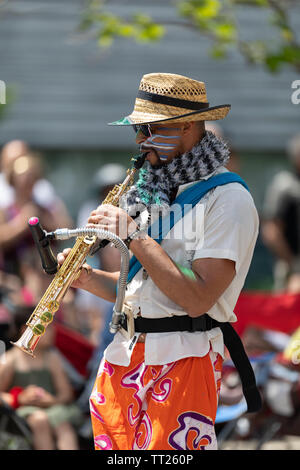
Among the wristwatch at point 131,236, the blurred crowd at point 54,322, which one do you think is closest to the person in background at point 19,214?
the blurred crowd at point 54,322

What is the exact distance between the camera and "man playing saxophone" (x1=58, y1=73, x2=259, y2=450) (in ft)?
8.89

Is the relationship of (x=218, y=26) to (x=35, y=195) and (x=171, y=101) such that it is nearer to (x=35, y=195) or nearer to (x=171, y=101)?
(x=35, y=195)

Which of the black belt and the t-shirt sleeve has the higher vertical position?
the t-shirt sleeve

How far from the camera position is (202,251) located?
2.71m

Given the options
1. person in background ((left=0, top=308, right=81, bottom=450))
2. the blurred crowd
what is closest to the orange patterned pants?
the blurred crowd

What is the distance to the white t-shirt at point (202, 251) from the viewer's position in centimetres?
272

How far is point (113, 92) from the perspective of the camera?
12.1 metres

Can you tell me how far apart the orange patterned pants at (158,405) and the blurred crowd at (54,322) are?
5.78 ft

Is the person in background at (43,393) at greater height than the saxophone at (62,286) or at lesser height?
lesser

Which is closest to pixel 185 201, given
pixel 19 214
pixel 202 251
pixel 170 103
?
pixel 202 251

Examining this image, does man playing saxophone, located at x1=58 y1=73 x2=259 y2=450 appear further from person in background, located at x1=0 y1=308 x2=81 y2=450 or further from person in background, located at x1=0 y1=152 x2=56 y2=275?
person in background, located at x1=0 y1=152 x2=56 y2=275

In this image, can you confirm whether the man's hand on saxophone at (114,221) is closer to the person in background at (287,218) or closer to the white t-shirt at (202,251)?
the white t-shirt at (202,251)

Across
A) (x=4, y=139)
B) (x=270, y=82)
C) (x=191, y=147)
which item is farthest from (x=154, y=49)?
(x=191, y=147)

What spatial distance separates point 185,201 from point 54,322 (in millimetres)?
2591
